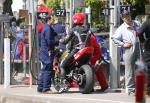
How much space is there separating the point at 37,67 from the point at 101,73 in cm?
233

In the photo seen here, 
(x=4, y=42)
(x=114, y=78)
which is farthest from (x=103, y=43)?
(x=4, y=42)

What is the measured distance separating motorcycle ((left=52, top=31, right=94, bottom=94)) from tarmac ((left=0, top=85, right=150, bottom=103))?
0.17 m

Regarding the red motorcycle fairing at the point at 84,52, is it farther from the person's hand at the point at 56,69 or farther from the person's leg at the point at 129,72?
the person's leg at the point at 129,72

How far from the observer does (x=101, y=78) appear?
42.5ft

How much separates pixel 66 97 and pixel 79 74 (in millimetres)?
680

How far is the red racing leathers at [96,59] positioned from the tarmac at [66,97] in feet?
0.66

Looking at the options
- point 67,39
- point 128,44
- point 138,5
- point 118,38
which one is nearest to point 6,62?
point 67,39

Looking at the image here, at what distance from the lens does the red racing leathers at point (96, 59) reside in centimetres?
1267

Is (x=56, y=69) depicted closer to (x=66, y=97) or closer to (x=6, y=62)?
(x=66, y=97)

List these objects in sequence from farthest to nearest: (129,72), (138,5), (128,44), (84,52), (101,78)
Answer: (138,5)
(101,78)
(84,52)
(129,72)
(128,44)

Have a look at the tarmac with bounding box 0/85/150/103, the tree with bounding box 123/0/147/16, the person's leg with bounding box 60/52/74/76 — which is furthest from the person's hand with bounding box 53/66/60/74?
the tree with bounding box 123/0/147/16

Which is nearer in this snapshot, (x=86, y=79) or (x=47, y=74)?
(x=86, y=79)

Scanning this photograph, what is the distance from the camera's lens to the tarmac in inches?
452

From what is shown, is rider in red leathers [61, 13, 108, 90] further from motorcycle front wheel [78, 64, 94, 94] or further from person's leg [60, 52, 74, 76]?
motorcycle front wheel [78, 64, 94, 94]
